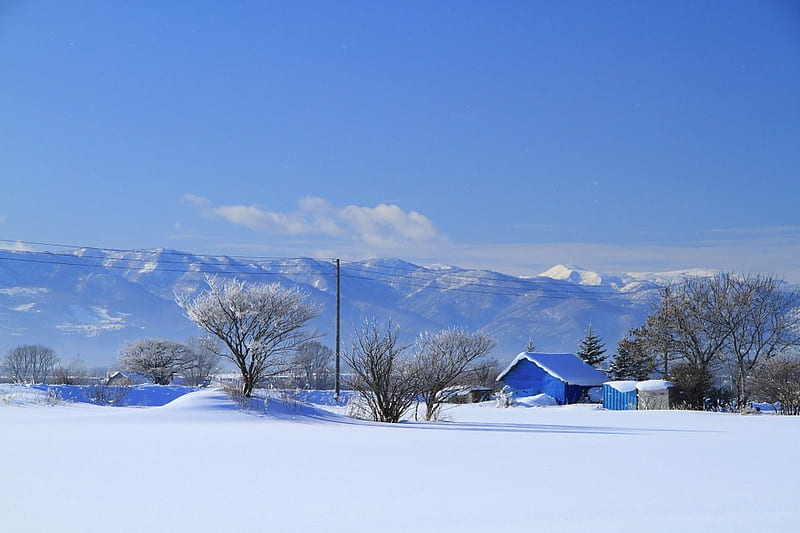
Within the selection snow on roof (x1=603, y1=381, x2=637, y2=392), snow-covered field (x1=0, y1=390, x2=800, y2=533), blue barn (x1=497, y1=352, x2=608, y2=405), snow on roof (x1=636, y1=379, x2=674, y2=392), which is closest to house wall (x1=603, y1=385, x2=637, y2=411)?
snow on roof (x1=603, y1=381, x2=637, y2=392)

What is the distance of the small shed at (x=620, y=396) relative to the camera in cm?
3647

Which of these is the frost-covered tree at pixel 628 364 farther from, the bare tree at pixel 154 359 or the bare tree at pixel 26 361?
the bare tree at pixel 26 361

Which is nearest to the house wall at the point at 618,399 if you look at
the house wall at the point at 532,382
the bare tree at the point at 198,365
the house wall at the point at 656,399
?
the house wall at the point at 656,399

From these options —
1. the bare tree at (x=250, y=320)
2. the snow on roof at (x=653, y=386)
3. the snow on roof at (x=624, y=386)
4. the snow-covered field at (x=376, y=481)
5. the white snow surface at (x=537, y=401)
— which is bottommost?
the white snow surface at (x=537, y=401)

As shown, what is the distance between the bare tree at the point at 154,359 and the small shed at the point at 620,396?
119 feet

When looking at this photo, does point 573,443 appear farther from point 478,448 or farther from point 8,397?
point 8,397

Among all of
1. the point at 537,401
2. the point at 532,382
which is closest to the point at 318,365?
the point at 532,382

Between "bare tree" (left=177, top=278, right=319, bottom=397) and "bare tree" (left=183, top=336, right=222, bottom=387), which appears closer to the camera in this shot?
"bare tree" (left=177, top=278, right=319, bottom=397)

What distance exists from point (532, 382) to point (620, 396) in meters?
13.6

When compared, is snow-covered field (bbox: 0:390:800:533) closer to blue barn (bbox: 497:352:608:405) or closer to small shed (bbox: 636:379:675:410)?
small shed (bbox: 636:379:675:410)

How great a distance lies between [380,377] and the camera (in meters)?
21.1

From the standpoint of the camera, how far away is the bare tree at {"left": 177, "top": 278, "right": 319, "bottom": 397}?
21703mm

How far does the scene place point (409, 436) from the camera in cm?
1528

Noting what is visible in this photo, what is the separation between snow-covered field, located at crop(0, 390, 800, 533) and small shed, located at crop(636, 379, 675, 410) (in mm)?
19287
